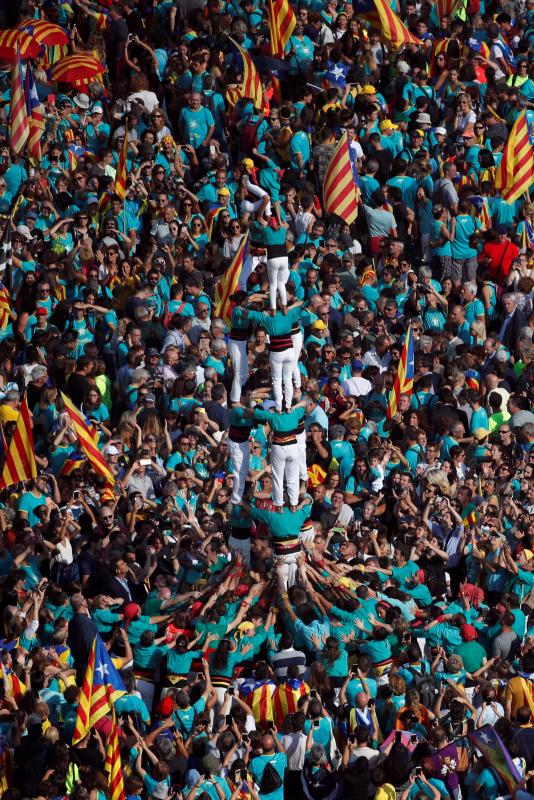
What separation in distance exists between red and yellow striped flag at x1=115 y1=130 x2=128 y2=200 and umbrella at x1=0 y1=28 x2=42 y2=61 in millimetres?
2134

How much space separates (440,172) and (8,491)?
8465 mm

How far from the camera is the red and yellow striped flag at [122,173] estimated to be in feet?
99.1

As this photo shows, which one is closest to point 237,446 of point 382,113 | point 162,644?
point 162,644

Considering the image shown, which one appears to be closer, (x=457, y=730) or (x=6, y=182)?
(x=457, y=730)

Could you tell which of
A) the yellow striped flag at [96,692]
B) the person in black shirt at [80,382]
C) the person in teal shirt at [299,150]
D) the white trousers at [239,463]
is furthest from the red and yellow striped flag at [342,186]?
the yellow striped flag at [96,692]

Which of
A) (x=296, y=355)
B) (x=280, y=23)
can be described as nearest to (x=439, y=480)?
(x=296, y=355)

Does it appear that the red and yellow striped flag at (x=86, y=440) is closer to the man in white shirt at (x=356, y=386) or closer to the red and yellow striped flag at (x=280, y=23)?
the man in white shirt at (x=356, y=386)

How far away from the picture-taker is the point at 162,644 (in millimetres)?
23859

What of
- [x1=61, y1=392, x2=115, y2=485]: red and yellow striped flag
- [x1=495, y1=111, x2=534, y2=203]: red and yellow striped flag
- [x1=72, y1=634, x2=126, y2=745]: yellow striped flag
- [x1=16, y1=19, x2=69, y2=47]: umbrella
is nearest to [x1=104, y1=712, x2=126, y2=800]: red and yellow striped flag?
[x1=72, y1=634, x2=126, y2=745]: yellow striped flag

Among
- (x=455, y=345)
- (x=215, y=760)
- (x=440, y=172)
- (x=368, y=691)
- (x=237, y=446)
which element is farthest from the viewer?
(x=440, y=172)

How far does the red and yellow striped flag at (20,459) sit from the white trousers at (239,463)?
2.13 m

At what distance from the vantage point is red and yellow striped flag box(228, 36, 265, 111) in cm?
3188

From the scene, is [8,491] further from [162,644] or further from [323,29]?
[323,29]

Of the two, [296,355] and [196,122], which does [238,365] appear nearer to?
[296,355]
